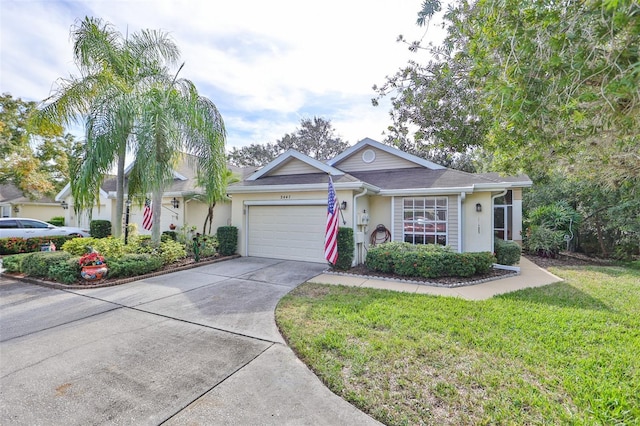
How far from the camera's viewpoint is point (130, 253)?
859cm

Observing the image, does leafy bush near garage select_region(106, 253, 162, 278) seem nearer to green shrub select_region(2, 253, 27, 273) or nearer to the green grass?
green shrub select_region(2, 253, 27, 273)

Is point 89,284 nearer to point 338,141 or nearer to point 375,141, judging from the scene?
point 375,141

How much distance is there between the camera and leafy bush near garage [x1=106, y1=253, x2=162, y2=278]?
7421 millimetres

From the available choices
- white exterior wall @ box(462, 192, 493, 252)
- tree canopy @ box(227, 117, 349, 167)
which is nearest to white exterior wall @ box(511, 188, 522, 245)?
white exterior wall @ box(462, 192, 493, 252)

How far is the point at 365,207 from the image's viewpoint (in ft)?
33.8

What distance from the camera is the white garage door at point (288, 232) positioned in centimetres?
999

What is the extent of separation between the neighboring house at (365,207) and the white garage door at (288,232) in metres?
0.03

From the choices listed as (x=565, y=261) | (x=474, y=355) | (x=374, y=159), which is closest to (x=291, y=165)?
(x=374, y=159)

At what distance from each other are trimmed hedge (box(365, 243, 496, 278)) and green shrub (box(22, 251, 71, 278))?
847 centimetres

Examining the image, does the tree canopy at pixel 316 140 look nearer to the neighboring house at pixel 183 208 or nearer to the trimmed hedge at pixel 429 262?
the neighboring house at pixel 183 208

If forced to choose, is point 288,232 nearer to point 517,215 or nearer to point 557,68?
point 557,68

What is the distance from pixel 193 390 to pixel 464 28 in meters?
6.68

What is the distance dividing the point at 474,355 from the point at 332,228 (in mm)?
4913

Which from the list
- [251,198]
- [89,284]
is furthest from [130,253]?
[251,198]
